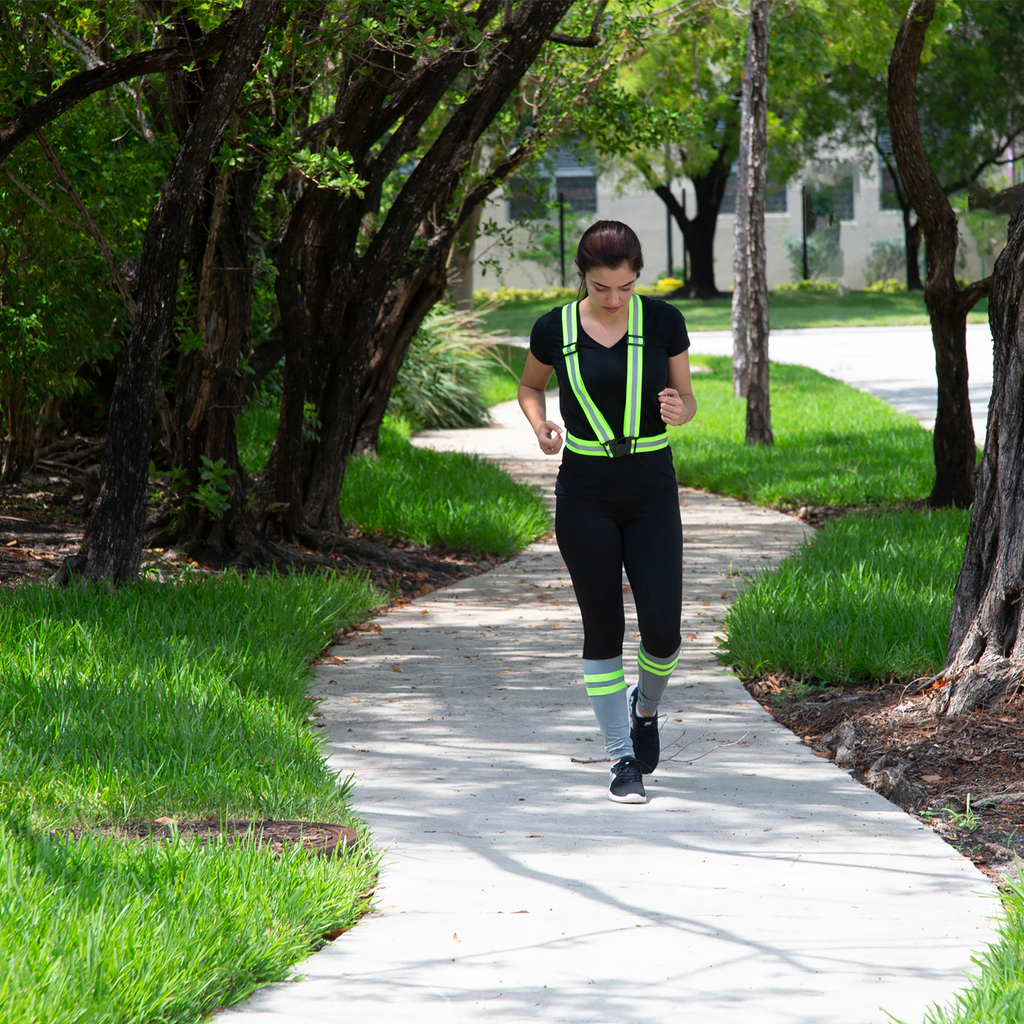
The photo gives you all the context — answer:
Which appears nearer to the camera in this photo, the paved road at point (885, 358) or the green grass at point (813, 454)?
the green grass at point (813, 454)

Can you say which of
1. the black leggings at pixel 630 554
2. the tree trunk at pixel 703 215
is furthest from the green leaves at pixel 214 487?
the tree trunk at pixel 703 215

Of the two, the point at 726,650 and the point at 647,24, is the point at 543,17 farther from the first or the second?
the point at 726,650

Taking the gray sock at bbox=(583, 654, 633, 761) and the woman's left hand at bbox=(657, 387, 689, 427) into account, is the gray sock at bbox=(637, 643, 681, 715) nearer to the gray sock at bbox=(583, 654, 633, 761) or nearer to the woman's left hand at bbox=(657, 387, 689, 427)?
the gray sock at bbox=(583, 654, 633, 761)

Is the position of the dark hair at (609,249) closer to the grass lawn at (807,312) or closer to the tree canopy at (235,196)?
the tree canopy at (235,196)

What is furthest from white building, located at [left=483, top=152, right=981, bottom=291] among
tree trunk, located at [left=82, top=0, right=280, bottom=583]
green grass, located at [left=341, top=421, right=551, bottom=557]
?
tree trunk, located at [left=82, top=0, right=280, bottom=583]

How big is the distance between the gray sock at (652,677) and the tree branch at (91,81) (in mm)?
3866

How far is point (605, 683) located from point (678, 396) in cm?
103

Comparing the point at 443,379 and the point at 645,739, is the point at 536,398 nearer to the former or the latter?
the point at 645,739

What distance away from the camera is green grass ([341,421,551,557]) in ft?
30.6

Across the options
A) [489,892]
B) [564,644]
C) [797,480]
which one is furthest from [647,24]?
[489,892]

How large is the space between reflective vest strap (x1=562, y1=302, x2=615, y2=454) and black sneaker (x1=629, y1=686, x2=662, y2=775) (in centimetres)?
98

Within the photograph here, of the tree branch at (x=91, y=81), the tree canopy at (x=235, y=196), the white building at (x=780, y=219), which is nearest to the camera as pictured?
the tree branch at (x=91, y=81)

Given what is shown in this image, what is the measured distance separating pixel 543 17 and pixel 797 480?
206 inches

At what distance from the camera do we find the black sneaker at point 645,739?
453 centimetres
